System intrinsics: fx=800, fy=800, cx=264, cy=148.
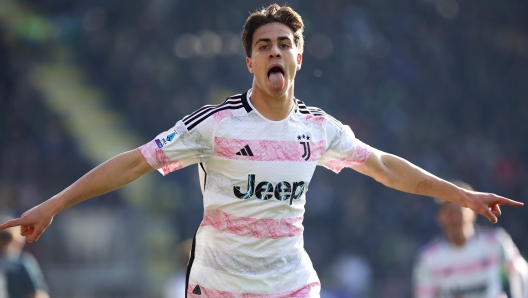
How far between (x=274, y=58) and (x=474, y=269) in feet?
11.7

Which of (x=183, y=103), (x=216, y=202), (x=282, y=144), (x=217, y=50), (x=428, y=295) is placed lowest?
(x=428, y=295)

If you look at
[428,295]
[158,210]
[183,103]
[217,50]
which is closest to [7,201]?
[158,210]

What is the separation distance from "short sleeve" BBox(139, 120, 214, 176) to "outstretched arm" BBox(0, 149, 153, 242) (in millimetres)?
51

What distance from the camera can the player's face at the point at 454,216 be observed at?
6918mm

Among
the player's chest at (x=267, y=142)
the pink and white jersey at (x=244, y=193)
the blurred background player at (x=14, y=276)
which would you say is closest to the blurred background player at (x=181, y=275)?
the blurred background player at (x=14, y=276)

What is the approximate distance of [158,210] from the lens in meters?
13.6

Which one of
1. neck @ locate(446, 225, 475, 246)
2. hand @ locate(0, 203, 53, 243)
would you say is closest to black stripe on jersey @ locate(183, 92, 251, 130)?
hand @ locate(0, 203, 53, 243)

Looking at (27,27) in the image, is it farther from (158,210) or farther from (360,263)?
(360,263)

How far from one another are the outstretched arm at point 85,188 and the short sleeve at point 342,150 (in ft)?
3.32

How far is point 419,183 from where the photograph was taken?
4477mm

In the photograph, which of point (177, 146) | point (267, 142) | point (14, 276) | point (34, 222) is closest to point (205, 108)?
point (177, 146)

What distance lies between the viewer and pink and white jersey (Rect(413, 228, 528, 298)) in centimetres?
681

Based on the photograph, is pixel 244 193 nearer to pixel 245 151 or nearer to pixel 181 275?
pixel 245 151

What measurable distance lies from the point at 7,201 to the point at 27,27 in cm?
399
